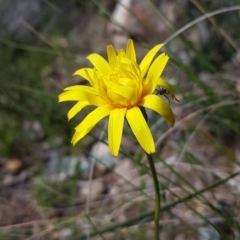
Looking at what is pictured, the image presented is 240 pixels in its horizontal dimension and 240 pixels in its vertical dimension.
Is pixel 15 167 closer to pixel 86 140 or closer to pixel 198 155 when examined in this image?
pixel 86 140

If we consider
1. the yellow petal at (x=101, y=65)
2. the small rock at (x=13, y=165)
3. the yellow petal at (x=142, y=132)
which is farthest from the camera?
the small rock at (x=13, y=165)

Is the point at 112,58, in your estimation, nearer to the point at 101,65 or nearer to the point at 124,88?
the point at 101,65

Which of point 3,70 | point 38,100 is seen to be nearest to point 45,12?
point 3,70

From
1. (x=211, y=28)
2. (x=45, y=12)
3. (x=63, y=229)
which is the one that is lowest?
(x=63, y=229)

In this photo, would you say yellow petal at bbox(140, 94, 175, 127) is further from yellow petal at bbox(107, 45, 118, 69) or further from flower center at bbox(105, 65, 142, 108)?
yellow petal at bbox(107, 45, 118, 69)

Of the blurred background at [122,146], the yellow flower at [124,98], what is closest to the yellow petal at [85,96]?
the yellow flower at [124,98]

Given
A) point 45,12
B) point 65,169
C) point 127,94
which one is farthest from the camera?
point 45,12

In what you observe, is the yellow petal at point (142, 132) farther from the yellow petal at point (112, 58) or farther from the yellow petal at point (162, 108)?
the yellow petal at point (112, 58)
